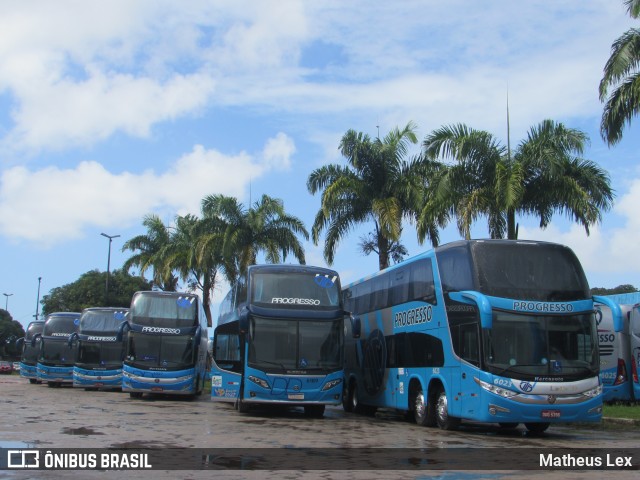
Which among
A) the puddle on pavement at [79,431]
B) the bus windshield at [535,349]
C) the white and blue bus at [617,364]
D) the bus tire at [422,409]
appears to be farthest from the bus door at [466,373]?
the white and blue bus at [617,364]

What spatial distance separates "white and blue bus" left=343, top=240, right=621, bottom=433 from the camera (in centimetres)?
1508

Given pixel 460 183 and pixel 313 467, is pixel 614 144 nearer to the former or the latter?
pixel 460 183

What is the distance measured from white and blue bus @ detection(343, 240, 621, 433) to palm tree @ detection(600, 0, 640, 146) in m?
7.01

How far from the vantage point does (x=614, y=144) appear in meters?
21.9

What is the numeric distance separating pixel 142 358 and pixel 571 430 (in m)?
15.5

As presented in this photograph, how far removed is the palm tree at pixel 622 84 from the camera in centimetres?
2106

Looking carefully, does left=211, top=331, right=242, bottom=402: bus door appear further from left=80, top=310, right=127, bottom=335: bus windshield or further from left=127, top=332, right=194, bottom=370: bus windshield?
left=80, top=310, right=127, bottom=335: bus windshield

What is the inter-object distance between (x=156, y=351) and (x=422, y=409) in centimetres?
1271

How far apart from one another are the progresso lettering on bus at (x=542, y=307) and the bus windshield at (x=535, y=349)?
137 millimetres

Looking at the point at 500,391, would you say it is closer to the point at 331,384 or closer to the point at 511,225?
the point at 331,384

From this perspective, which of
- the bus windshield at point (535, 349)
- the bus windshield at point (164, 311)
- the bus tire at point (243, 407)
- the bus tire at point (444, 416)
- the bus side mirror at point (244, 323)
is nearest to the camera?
the bus windshield at point (535, 349)

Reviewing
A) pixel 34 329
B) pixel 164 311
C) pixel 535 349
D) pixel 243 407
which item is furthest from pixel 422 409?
pixel 34 329

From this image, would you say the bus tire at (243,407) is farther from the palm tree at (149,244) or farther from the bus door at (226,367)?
the palm tree at (149,244)

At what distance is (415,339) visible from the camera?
18.9m
